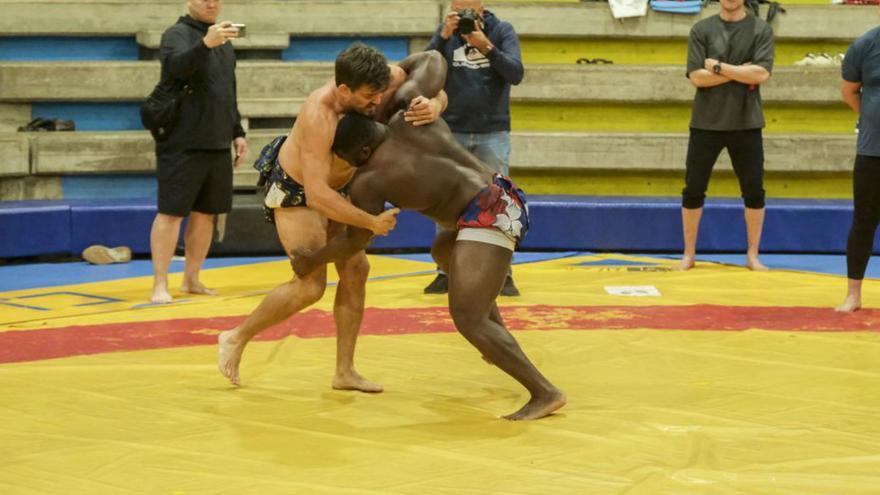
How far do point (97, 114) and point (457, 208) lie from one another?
563 cm

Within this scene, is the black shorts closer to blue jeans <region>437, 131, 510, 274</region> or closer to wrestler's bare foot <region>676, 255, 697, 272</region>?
blue jeans <region>437, 131, 510, 274</region>

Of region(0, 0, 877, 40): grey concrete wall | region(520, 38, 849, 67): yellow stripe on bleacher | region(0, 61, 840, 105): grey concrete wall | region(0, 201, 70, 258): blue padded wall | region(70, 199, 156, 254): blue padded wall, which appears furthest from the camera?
region(520, 38, 849, 67): yellow stripe on bleacher

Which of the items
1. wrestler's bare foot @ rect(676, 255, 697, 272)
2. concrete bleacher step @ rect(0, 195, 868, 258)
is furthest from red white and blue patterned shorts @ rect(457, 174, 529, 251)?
concrete bleacher step @ rect(0, 195, 868, 258)

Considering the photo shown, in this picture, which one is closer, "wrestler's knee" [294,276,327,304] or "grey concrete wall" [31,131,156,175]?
"wrestler's knee" [294,276,327,304]

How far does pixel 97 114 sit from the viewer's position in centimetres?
913

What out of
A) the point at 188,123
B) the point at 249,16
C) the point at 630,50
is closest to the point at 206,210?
the point at 188,123

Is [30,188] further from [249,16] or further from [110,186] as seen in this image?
[249,16]

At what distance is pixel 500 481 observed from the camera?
336 cm

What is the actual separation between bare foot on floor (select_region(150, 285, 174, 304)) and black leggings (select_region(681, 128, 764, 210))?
290 cm

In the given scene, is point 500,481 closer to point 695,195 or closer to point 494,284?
point 494,284

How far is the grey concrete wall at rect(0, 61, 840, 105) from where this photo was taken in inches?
347

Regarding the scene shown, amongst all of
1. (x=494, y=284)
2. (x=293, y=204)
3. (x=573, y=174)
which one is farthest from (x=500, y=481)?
(x=573, y=174)

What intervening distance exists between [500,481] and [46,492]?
1145 millimetres

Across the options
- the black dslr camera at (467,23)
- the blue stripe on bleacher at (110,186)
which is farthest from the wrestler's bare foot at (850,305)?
the blue stripe on bleacher at (110,186)
